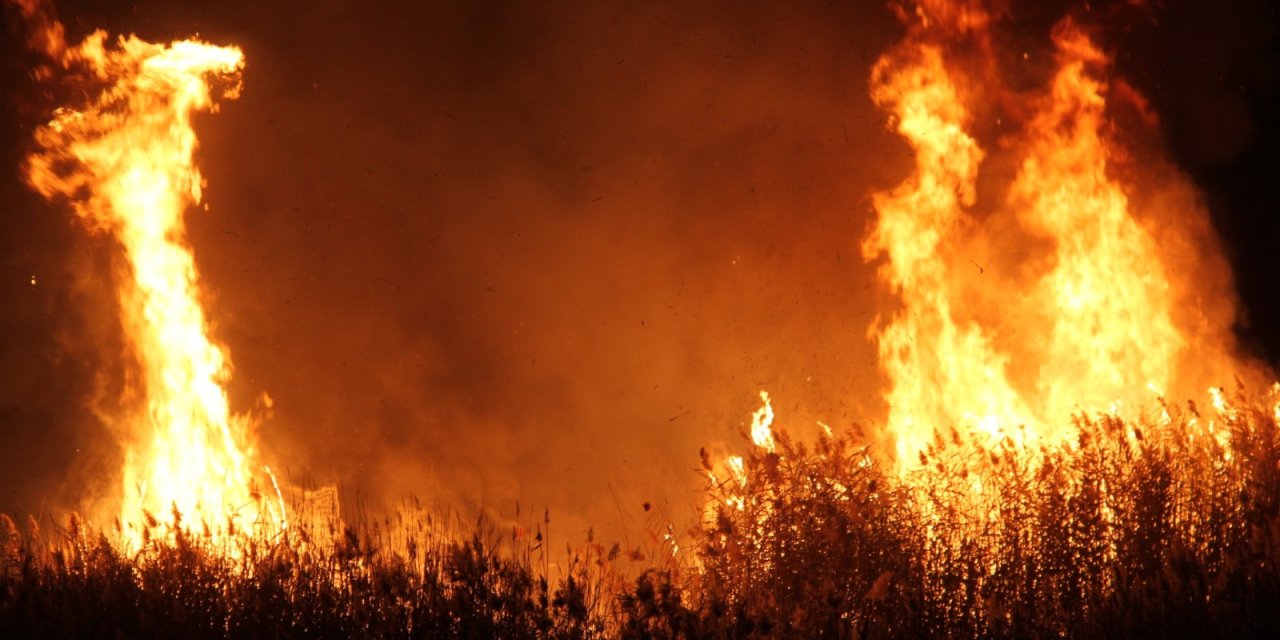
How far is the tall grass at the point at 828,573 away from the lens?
161 inches

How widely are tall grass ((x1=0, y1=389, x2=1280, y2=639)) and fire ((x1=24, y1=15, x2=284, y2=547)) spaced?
2.52m

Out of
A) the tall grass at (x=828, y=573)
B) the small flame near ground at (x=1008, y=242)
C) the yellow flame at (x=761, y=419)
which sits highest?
the small flame near ground at (x=1008, y=242)

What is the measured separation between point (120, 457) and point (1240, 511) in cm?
765

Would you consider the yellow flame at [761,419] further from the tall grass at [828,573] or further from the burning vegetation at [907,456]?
the tall grass at [828,573]

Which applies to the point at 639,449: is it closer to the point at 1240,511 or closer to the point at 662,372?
the point at 662,372

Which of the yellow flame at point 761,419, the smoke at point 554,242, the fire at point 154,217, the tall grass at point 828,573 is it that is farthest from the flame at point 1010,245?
the fire at point 154,217

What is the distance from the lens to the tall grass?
13.4ft

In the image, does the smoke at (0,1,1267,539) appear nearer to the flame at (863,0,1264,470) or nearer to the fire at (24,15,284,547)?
the flame at (863,0,1264,470)

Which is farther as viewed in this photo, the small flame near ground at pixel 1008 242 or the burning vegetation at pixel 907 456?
the small flame near ground at pixel 1008 242

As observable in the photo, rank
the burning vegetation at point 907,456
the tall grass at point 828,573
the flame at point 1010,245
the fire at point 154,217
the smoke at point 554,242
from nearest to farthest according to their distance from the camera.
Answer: the tall grass at point 828,573, the burning vegetation at point 907,456, the fire at point 154,217, the flame at point 1010,245, the smoke at point 554,242

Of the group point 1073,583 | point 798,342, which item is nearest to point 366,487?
point 798,342

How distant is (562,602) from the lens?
3.88 metres

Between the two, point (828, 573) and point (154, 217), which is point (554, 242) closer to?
point (154, 217)

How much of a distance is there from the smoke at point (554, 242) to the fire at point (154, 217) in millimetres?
619
